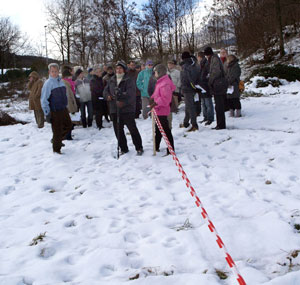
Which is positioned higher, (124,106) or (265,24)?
(265,24)

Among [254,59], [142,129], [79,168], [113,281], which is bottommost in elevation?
[113,281]

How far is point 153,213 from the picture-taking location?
12.3 feet

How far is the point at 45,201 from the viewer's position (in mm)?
4371

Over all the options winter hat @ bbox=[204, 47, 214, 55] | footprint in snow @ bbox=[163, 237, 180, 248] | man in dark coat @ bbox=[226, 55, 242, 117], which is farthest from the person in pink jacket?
footprint in snow @ bbox=[163, 237, 180, 248]

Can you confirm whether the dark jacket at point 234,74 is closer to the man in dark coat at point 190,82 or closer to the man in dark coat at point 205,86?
the man in dark coat at point 205,86

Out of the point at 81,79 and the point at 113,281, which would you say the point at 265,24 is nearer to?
the point at 81,79

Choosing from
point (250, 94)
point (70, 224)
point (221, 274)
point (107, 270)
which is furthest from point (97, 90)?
point (250, 94)

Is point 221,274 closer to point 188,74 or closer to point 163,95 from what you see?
point 163,95

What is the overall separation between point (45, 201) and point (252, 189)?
3072 mm

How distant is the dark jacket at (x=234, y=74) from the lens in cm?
814

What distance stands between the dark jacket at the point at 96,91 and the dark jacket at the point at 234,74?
3.85 metres

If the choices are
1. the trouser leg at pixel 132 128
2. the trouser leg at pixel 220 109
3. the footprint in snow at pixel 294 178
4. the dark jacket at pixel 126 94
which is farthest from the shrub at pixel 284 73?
the footprint in snow at pixel 294 178

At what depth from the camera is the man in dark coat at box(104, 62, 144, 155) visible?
20.3ft

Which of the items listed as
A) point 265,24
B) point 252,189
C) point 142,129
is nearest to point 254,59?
point 265,24
